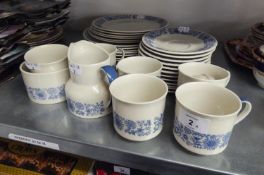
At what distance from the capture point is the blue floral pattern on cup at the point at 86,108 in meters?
0.51

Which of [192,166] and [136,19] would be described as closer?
[192,166]

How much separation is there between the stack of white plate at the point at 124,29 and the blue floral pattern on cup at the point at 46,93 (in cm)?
16

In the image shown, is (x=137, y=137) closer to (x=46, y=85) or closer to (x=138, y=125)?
(x=138, y=125)

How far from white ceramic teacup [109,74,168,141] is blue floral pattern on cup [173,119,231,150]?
45mm

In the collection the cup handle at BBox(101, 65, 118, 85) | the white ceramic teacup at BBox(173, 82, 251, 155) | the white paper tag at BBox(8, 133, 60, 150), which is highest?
the cup handle at BBox(101, 65, 118, 85)

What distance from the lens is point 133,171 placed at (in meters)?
0.56

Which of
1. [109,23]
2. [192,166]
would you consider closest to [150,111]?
[192,166]

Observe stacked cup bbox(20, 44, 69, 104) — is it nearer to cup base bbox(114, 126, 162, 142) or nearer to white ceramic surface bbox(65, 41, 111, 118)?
white ceramic surface bbox(65, 41, 111, 118)

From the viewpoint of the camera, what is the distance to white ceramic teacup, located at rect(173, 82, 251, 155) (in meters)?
0.40

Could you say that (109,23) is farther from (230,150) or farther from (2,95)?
(230,150)

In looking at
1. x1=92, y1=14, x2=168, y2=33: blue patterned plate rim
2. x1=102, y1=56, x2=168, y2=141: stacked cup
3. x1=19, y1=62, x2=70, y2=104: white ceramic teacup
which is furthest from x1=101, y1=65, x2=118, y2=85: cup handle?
x1=92, y1=14, x2=168, y2=33: blue patterned plate rim

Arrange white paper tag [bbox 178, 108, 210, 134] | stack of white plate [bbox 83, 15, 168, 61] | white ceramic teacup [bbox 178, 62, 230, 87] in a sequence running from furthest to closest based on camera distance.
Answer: stack of white plate [bbox 83, 15, 168, 61], white ceramic teacup [bbox 178, 62, 230, 87], white paper tag [bbox 178, 108, 210, 134]

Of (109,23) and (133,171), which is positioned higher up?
(109,23)

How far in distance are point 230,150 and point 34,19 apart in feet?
1.85
